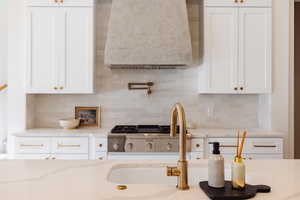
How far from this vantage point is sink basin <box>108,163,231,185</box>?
1575 millimetres

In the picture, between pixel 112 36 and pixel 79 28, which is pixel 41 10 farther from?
pixel 112 36

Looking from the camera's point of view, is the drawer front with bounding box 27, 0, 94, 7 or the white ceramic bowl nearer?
the drawer front with bounding box 27, 0, 94, 7

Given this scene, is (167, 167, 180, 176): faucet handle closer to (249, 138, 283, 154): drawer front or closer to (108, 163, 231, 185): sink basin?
(108, 163, 231, 185): sink basin

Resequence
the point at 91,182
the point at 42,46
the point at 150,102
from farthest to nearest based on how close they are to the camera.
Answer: the point at 150,102 < the point at 42,46 < the point at 91,182

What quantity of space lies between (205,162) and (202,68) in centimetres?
190

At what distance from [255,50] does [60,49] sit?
2.27 m

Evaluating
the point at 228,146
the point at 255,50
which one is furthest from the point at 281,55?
the point at 228,146

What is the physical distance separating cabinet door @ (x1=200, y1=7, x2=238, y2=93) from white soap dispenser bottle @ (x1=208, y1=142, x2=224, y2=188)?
7.29 feet

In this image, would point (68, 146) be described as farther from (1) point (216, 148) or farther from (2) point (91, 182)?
(1) point (216, 148)

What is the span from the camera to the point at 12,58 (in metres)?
3.38

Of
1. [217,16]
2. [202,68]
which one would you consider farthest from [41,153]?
[217,16]

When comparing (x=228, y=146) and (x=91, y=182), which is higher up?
(x=91, y=182)

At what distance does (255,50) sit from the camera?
10.9 feet

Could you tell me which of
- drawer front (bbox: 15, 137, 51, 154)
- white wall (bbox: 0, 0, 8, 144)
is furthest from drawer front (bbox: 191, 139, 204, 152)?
white wall (bbox: 0, 0, 8, 144)
